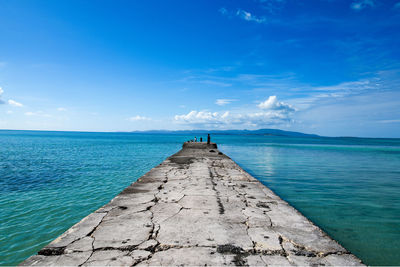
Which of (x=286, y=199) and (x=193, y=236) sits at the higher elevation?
(x=193, y=236)

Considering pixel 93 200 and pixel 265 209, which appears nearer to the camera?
pixel 265 209

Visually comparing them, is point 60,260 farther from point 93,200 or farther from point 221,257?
point 93,200

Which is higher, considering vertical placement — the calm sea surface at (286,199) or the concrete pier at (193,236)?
the concrete pier at (193,236)

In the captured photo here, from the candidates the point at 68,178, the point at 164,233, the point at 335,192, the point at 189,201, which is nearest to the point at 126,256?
the point at 164,233

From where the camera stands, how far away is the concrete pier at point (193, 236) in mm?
2133

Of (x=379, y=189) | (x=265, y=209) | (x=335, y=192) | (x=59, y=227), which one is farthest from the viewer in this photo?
(x=379, y=189)

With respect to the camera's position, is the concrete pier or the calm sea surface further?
the calm sea surface

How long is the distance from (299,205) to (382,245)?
230 cm

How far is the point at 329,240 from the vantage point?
2.60 metres

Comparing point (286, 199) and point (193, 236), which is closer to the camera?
point (193, 236)

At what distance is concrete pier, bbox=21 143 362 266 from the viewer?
7.00 ft

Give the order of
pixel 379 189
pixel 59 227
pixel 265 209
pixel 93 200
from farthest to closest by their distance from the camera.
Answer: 1. pixel 379 189
2. pixel 93 200
3. pixel 59 227
4. pixel 265 209

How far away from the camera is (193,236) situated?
2.60 metres

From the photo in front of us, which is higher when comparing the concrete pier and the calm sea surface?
the concrete pier
